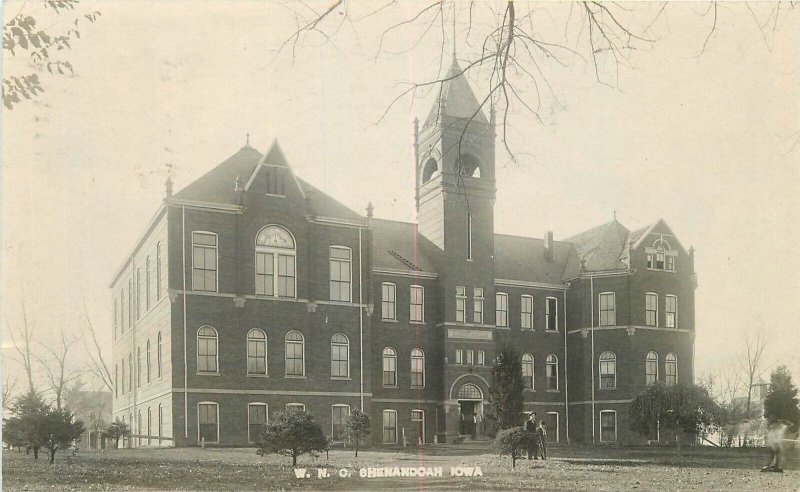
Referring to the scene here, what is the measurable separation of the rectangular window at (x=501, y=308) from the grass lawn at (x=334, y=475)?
18.7 m

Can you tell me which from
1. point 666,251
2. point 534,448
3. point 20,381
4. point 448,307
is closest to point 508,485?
point 534,448

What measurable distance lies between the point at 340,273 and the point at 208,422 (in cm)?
782

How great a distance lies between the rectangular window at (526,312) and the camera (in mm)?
42812

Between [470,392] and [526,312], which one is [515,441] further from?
[526,312]

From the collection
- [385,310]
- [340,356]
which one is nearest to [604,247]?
[385,310]

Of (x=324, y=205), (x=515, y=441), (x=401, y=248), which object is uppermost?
(x=324, y=205)

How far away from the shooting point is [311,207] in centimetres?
3250

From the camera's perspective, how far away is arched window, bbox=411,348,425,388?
38.8 metres

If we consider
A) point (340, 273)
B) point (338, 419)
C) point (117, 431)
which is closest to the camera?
point (117, 431)

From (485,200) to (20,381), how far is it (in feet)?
87.3

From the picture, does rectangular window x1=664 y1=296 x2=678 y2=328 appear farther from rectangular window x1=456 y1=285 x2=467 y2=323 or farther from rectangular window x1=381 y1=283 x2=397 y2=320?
rectangular window x1=381 y1=283 x2=397 y2=320

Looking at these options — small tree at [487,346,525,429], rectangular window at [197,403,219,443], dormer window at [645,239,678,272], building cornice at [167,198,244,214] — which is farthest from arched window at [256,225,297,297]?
dormer window at [645,239,678,272]

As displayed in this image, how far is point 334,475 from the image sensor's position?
725 inches

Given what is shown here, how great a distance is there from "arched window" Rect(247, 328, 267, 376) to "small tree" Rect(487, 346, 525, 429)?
35.4 feet
